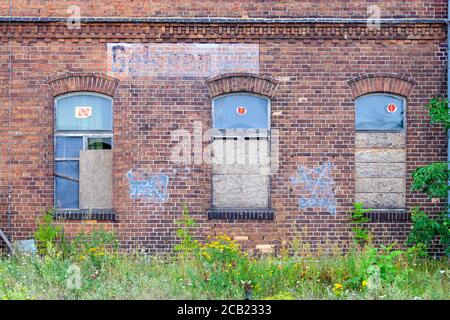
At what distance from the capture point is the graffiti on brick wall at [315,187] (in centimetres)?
1205

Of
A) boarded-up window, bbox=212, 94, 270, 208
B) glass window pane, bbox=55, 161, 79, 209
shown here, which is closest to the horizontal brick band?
boarded-up window, bbox=212, 94, 270, 208

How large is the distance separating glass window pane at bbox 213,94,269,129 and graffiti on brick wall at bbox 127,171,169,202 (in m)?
1.41

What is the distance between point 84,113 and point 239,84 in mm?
2853

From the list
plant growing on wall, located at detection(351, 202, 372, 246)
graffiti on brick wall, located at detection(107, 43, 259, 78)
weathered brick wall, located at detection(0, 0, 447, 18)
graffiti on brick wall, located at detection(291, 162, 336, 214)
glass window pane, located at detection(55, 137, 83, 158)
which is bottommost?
plant growing on wall, located at detection(351, 202, 372, 246)

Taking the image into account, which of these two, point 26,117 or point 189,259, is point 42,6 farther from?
point 189,259

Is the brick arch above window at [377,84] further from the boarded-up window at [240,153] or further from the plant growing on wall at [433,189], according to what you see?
the boarded-up window at [240,153]

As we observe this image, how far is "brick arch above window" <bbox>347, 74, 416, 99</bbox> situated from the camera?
39.5 feet

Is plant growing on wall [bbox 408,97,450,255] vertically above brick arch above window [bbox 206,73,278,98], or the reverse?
brick arch above window [bbox 206,73,278,98]

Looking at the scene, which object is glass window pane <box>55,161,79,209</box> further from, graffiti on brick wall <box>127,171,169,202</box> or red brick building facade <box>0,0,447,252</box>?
graffiti on brick wall <box>127,171,169,202</box>

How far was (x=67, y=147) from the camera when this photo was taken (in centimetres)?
1213

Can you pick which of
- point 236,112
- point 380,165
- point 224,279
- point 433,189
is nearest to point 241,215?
point 236,112

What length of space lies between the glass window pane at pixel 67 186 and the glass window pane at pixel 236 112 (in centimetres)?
271

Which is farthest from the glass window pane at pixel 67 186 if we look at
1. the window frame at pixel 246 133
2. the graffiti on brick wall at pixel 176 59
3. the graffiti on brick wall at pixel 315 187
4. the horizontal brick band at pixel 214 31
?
the graffiti on brick wall at pixel 315 187
